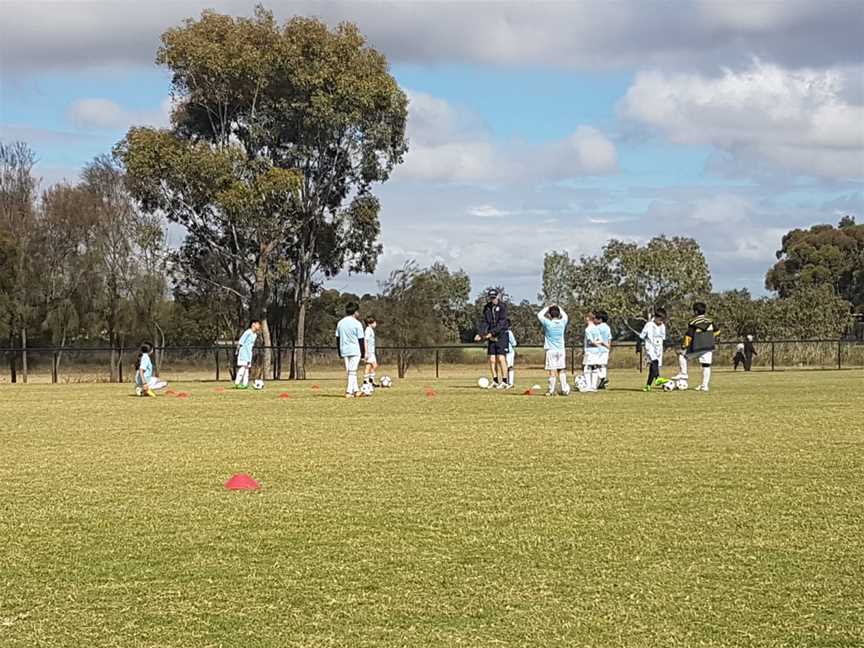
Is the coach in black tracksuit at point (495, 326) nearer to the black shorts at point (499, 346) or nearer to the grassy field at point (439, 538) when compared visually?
the black shorts at point (499, 346)

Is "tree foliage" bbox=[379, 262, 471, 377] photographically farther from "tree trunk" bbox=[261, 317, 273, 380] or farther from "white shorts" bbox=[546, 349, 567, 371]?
"white shorts" bbox=[546, 349, 567, 371]

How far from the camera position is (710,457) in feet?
40.0

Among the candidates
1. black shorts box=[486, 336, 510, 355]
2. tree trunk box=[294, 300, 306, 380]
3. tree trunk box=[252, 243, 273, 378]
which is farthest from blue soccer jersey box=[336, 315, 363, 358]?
tree trunk box=[294, 300, 306, 380]

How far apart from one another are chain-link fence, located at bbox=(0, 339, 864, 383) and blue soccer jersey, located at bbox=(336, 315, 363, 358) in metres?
17.9

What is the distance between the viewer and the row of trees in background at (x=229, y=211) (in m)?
41.9

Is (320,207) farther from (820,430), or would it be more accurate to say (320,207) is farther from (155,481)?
(155,481)

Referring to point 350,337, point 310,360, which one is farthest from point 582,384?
point 310,360

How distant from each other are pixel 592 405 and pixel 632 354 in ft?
109

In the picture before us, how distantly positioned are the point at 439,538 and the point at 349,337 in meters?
16.2

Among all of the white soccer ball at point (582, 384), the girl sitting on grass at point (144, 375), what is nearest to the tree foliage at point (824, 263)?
the white soccer ball at point (582, 384)

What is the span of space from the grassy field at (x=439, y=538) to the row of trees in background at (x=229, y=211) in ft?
90.6

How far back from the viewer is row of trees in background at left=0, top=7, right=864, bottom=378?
41906 millimetres

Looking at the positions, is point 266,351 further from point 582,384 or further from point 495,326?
point 582,384

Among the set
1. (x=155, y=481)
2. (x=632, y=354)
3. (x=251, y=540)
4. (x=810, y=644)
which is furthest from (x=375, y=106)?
(x=810, y=644)
